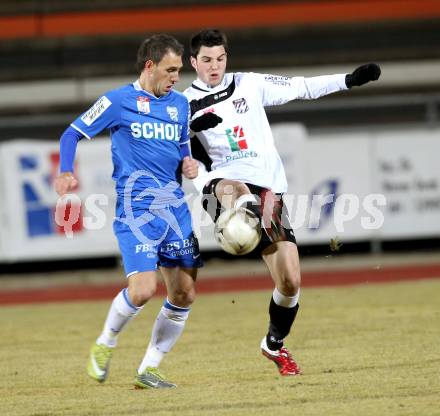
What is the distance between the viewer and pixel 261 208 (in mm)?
6656

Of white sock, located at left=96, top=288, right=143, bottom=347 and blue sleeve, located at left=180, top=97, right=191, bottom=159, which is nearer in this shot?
white sock, located at left=96, top=288, right=143, bottom=347

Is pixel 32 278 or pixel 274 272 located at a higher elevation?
pixel 274 272

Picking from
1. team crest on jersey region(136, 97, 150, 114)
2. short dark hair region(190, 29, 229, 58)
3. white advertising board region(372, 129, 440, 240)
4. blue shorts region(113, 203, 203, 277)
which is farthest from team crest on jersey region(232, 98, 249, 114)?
white advertising board region(372, 129, 440, 240)

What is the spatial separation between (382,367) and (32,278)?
9338 millimetres

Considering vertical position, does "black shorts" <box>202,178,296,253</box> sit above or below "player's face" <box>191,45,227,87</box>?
below

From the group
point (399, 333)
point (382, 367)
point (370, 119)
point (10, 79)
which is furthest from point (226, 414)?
point (10, 79)

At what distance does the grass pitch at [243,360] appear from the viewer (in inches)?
223

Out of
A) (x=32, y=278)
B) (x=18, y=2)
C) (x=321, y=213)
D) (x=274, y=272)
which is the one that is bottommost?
(x=32, y=278)

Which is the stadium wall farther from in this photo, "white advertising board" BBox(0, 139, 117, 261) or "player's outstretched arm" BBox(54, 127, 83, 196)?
"player's outstretched arm" BBox(54, 127, 83, 196)

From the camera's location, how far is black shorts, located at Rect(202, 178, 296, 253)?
6707mm

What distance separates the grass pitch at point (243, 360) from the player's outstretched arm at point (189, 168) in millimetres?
1320

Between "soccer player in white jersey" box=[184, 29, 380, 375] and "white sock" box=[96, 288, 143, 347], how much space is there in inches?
36.5

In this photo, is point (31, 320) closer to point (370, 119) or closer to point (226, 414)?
point (226, 414)

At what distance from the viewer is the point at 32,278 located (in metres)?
15.2
